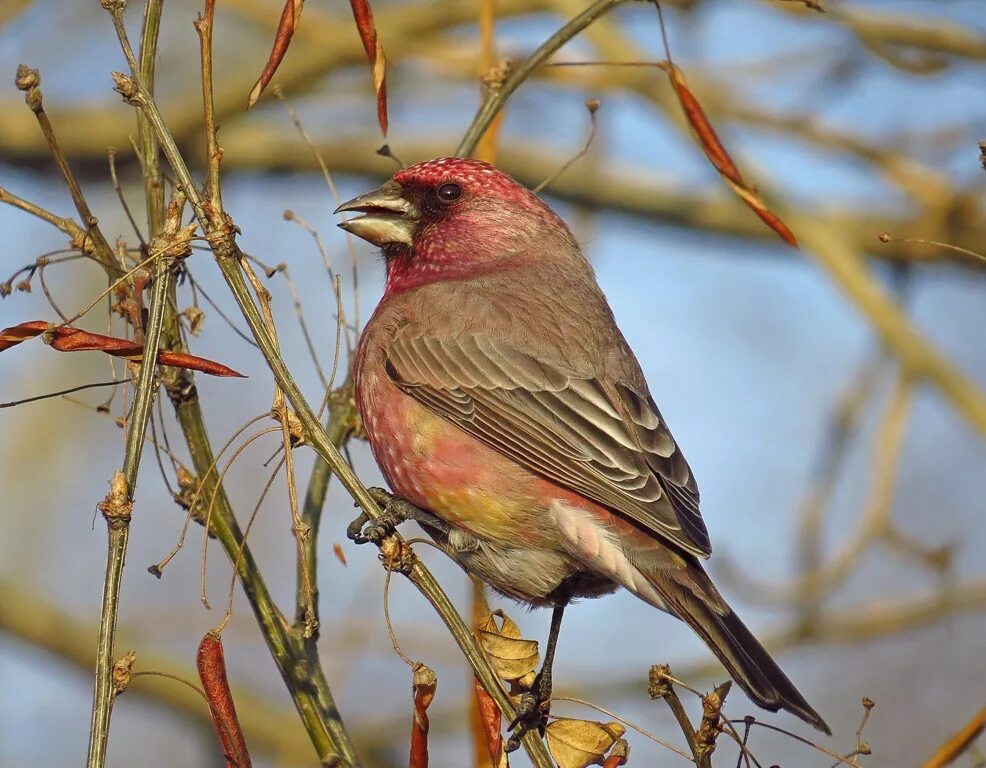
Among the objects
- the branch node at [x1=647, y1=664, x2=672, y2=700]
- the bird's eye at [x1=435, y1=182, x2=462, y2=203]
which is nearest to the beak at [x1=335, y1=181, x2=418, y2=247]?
the bird's eye at [x1=435, y1=182, x2=462, y2=203]

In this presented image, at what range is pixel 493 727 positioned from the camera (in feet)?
10.3

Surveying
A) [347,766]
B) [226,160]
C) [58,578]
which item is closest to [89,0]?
[226,160]

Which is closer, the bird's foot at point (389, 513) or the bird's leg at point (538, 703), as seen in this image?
the bird's leg at point (538, 703)

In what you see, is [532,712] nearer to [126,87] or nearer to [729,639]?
[729,639]

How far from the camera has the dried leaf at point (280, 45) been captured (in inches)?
124

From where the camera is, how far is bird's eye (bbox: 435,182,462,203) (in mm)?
4965

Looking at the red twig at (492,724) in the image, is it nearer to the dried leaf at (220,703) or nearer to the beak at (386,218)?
the dried leaf at (220,703)

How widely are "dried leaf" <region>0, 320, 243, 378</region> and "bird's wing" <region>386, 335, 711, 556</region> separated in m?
1.43

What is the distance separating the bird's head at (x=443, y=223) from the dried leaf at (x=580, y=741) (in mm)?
2192

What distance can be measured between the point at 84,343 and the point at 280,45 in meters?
0.92

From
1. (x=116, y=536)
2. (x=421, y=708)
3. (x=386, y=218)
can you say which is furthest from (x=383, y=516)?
(x=386, y=218)

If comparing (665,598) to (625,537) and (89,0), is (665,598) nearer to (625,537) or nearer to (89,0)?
(625,537)

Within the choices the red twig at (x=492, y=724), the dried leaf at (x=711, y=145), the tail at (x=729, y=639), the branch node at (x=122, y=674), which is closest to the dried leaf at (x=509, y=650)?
the red twig at (x=492, y=724)

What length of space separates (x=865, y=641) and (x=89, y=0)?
22.3 ft
